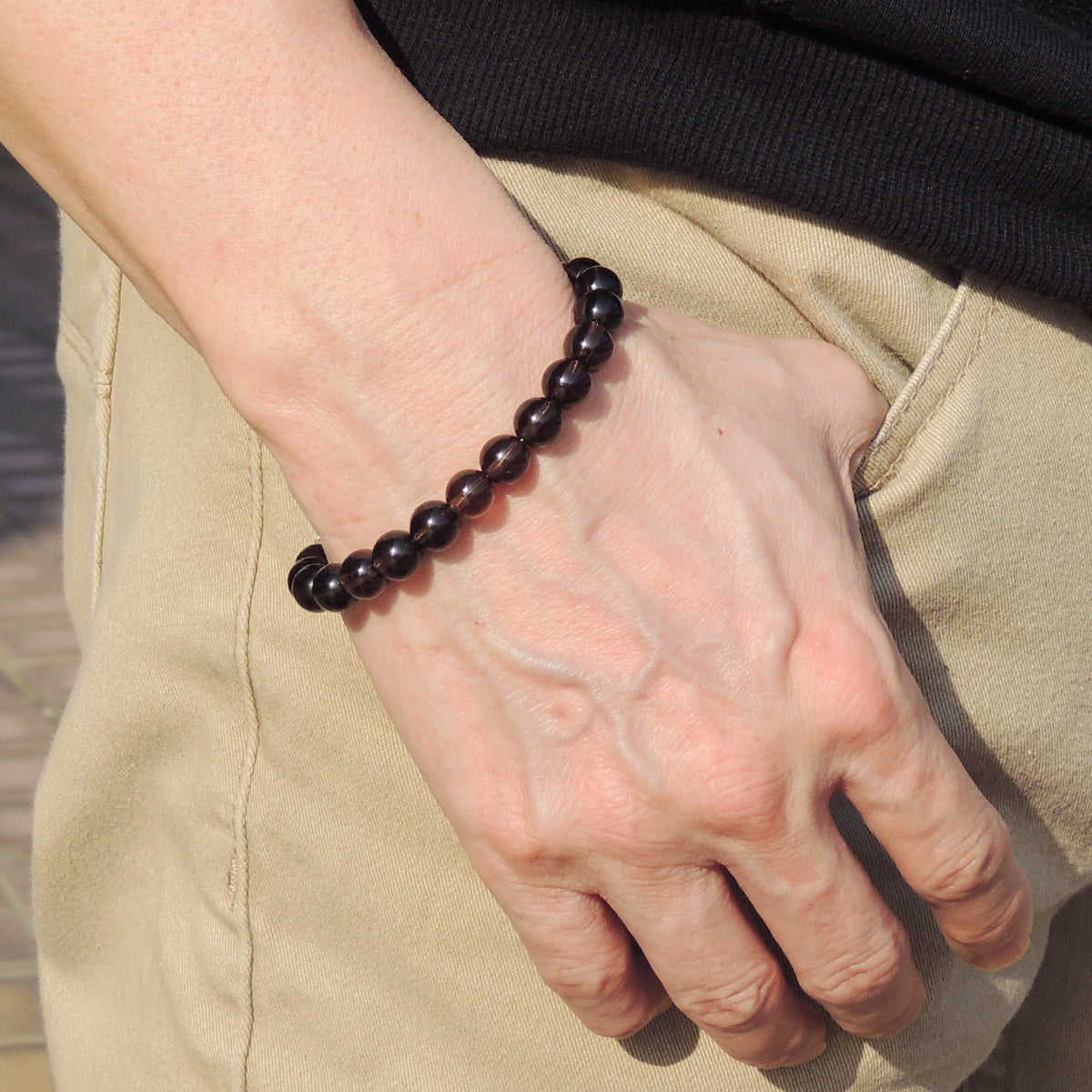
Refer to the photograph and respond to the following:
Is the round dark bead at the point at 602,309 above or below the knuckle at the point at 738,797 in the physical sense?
above

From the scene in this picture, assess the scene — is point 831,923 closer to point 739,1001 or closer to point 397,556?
point 739,1001

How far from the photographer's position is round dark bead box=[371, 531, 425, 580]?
2.83 ft

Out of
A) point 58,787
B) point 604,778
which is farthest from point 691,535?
point 58,787

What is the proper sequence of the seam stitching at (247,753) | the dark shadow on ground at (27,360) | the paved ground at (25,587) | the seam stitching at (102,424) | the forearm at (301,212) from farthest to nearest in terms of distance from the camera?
the dark shadow on ground at (27,360) → the paved ground at (25,587) → the seam stitching at (102,424) → the seam stitching at (247,753) → the forearm at (301,212)

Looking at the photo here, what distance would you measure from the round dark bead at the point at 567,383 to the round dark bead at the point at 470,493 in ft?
Result: 0.28

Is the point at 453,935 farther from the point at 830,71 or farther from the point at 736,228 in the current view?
the point at 830,71

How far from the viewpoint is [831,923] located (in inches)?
35.8

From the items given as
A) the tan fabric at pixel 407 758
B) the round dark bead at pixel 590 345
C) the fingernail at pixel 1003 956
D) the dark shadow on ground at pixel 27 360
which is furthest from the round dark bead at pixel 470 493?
the dark shadow on ground at pixel 27 360

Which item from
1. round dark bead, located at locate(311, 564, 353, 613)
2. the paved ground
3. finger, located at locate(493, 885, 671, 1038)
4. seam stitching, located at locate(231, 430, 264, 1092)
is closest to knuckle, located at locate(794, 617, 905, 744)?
finger, located at locate(493, 885, 671, 1038)

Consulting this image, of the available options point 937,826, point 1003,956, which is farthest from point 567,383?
point 1003,956

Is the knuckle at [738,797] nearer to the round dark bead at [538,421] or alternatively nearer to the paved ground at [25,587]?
the round dark bead at [538,421]

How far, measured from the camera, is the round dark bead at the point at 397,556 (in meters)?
0.86

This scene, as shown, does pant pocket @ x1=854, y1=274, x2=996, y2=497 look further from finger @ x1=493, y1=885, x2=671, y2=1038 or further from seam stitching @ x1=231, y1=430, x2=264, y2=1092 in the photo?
seam stitching @ x1=231, y1=430, x2=264, y2=1092

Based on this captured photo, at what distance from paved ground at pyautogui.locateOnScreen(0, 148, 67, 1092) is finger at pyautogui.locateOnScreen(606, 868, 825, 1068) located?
201 cm
